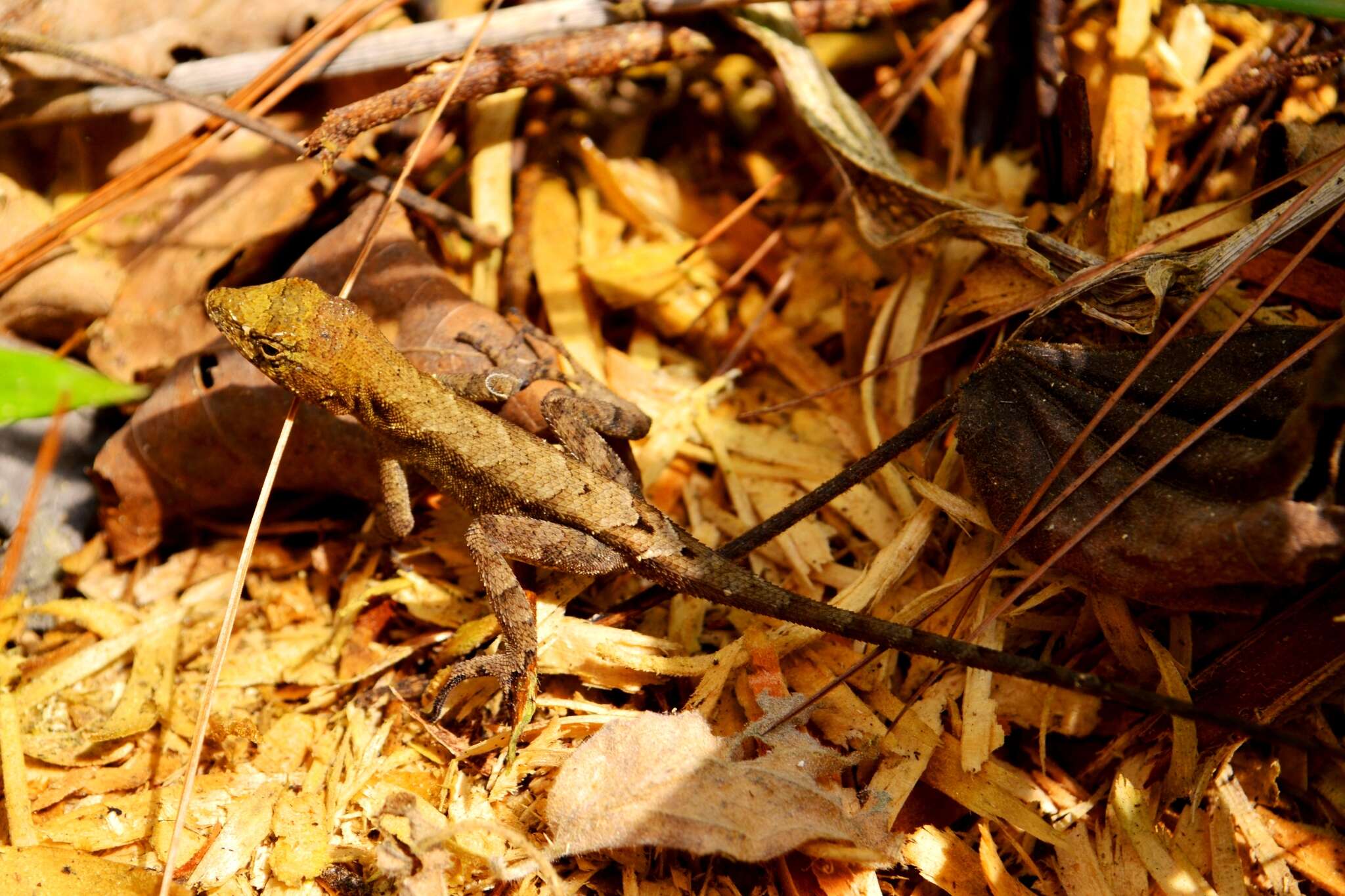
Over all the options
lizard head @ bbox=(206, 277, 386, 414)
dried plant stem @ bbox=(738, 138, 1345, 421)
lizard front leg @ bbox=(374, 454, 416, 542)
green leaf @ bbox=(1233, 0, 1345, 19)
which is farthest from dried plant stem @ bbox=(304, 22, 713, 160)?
green leaf @ bbox=(1233, 0, 1345, 19)

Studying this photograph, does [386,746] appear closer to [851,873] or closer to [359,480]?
[359,480]

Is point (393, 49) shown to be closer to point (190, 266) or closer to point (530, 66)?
point (530, 66)

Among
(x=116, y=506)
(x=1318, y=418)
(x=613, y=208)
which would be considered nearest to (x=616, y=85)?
(x=613, y=208)

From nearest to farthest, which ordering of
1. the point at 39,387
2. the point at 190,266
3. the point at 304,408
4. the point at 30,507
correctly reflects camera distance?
1. the point at 39,387
2. the point at 30,507
3. the point at 304,408
4. the point at 190,266

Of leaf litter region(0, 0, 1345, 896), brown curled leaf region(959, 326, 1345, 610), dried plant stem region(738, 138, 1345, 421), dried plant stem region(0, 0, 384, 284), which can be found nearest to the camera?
brown curled leaf region(959, 326, 1345, 610)

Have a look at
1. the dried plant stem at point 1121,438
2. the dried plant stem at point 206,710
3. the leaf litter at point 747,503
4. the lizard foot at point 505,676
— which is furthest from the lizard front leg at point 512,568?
the dried plant stem at point 1121,438

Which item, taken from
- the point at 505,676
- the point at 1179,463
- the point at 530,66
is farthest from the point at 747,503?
the point at 530,66

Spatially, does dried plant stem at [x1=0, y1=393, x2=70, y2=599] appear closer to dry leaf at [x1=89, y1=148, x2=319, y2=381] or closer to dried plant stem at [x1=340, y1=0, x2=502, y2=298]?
dry leaf at [x1=89, y1=148, x2=319, y2=381]

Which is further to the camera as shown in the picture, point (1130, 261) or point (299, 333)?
point (299, 333)
